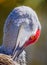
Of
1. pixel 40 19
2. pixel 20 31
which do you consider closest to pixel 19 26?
pixel 20 31

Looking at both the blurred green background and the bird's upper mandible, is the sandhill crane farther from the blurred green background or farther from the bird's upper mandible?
the blurred green background

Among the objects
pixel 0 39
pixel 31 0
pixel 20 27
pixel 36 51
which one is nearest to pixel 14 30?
pixel 20 27

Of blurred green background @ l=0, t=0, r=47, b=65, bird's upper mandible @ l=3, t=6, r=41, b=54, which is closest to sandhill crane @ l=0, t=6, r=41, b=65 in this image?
bird's upper mandible @ l=3, t=6, r=41, b=54

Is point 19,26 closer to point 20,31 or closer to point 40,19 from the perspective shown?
point 20,31

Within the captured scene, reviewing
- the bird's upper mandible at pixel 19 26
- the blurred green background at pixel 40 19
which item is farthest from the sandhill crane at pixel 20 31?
the blurred green background at pixel 40 19

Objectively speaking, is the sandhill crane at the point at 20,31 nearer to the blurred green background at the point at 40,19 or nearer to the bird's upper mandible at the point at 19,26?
the bird's upper mandible at the point at 19,26

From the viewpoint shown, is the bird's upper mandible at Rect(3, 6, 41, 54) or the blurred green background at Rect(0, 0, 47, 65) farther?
the blurred green background at Rect(0, 0, 47, 65)

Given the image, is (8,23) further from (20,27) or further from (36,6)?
(36,6)
